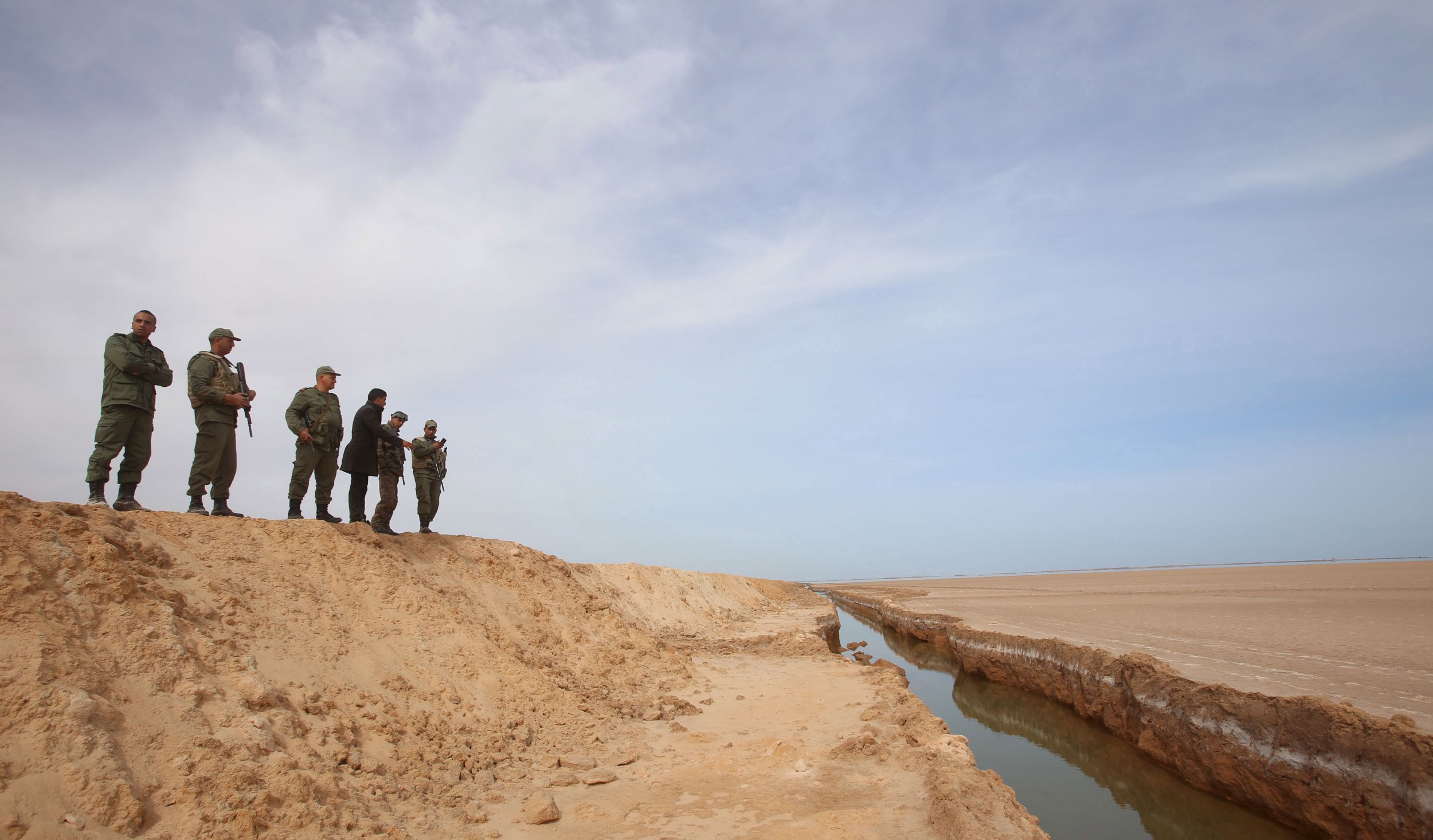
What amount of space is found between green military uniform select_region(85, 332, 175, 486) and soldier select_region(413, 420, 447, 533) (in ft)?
13.4

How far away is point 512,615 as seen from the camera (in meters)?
8.80

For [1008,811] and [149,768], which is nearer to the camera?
[149,768]

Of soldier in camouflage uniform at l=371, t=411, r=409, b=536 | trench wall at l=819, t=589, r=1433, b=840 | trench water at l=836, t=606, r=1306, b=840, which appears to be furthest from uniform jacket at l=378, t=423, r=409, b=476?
trench wall at l=819, t=589, r=1433, b=840

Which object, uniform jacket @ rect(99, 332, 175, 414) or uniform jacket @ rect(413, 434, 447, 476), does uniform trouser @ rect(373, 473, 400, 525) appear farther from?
uniform jacket @ rect(99, 332, 175, 414)

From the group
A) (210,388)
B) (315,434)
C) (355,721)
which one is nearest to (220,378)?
(210,388)

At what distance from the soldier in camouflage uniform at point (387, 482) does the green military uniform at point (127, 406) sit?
8.08ft

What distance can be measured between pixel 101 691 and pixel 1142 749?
1006 centimetres

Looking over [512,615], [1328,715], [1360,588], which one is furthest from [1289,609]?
[512,615]

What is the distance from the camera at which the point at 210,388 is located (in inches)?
245

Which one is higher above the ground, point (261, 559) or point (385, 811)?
point (261, 559)

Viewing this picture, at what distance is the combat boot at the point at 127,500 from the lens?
5918 mm

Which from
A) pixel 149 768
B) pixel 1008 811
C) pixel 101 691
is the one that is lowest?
pixel 1008 811

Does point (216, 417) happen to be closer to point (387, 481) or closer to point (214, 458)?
point (214, 458)

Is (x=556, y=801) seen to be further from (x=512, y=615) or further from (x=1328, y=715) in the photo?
(x=1328, y=715)
